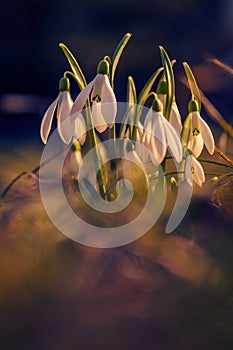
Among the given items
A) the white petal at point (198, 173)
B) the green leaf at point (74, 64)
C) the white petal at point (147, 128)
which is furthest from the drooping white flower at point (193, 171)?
the green leaf at point (74, 64)

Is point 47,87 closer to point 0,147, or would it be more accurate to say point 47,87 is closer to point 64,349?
point 0,147

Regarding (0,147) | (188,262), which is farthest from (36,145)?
(188,262)

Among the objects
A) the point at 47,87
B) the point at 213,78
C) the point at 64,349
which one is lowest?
the point at 64,349

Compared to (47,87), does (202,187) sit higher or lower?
lower

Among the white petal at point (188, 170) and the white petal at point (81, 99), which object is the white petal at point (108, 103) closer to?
the white petal at point (81, 99)

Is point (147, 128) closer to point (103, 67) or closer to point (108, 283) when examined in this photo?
point (103, 67)

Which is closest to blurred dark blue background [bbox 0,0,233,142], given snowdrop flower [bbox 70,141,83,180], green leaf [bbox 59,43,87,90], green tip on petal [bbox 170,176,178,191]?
green leaf [bbox 59,43,87,90]

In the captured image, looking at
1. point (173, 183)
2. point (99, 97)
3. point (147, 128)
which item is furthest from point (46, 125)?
point (173, 183)
